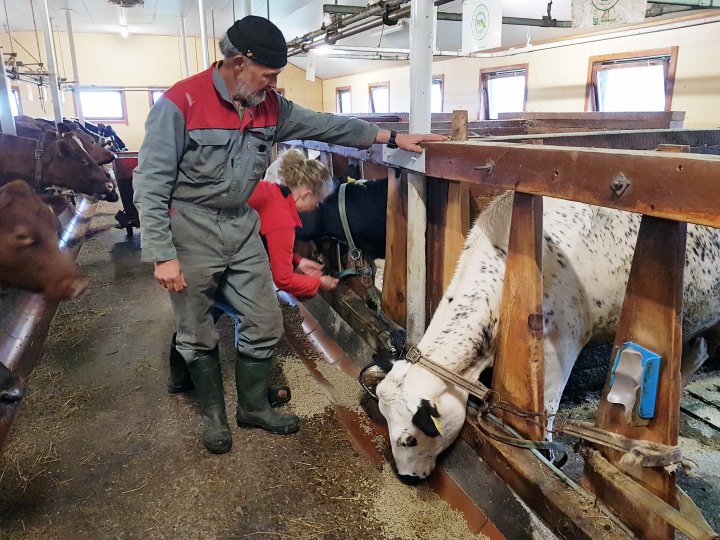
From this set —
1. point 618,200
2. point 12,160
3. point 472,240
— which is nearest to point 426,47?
point 472,240

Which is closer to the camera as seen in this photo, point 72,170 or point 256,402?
point 256,402

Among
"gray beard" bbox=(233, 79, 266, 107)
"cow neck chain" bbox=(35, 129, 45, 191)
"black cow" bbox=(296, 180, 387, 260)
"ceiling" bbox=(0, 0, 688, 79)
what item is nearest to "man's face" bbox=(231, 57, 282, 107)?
"gray beard" bbox=(233, 79, 266, 107)

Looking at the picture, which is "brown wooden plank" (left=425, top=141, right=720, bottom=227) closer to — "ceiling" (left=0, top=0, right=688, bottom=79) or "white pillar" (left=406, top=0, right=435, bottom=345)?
"white pillar" (left=406, top=0, right=435, bottom=345)

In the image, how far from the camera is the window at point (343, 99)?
18656mm

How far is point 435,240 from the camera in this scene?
8.40 feet

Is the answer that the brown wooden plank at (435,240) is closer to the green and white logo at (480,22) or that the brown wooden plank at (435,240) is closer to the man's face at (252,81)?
the man's face at (252,81)

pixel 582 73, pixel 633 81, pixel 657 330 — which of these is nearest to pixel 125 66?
pixel 582 73

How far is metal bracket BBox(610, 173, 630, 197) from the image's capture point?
127 centimetres

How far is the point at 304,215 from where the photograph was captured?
3553 mm

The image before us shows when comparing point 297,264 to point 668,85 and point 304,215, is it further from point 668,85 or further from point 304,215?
point 668,85

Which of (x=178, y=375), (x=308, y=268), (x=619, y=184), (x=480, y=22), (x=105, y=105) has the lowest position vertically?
(x=178, y=375)

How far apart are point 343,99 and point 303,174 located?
57.0 feet

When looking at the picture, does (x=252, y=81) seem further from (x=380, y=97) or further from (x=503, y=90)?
(x=380, y=97)

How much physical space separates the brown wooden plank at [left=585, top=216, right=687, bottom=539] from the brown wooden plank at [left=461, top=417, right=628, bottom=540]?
78 mm
